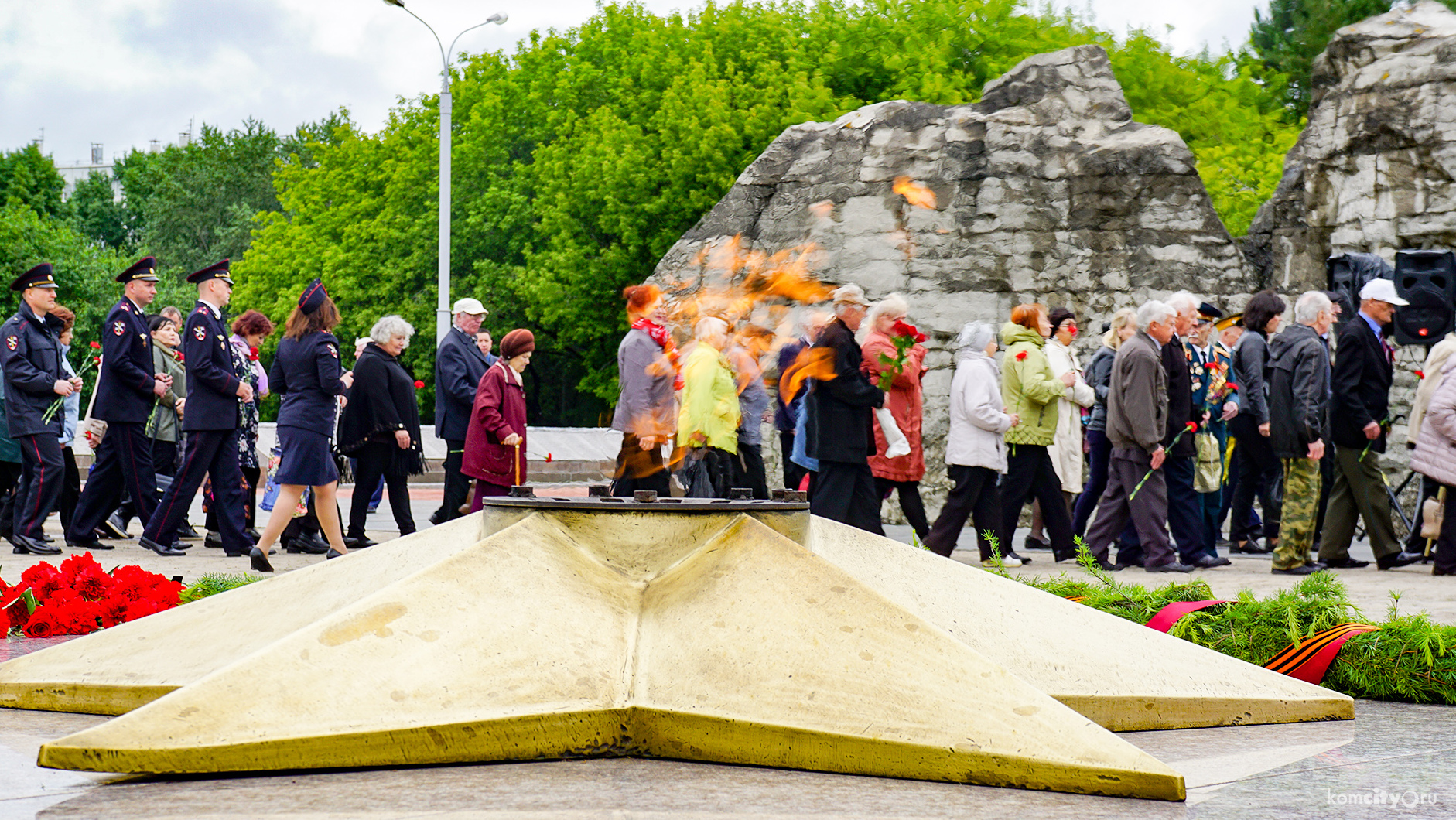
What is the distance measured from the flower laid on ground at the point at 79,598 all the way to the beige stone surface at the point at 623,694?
2604 millimetres

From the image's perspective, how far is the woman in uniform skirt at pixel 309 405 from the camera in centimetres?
932

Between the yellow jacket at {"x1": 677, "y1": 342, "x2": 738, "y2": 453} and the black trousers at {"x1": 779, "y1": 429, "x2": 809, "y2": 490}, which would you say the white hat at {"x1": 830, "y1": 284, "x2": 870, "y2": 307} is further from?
the black trousers at {"x1": 779, "y1": 429, "x2": 809, "y2": 490}

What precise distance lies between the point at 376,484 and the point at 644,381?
10.3 feet

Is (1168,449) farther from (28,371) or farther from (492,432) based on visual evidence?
(28,371)

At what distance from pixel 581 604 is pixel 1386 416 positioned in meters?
8.06

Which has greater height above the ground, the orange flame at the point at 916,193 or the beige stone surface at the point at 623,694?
the orange flame at the point at 916,193

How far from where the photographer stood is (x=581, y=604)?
3949 mm

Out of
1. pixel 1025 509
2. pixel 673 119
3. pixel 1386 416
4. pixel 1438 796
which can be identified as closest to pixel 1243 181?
pixel 673 119

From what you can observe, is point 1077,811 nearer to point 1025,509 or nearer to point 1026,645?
point 1026,645

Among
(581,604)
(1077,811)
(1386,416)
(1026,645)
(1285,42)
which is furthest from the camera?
(1285,42)

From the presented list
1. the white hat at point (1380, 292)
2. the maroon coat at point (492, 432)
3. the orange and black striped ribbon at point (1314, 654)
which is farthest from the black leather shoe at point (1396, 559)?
the maroon coat at point (492, 432)

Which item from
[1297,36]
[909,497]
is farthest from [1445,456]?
[1297,36]

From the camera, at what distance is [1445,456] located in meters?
9.70

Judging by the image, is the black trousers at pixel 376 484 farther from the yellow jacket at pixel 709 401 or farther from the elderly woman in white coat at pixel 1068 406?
the elderly woman in white coat at pixel 1068 406
